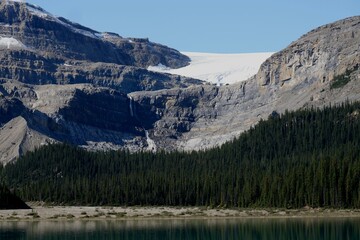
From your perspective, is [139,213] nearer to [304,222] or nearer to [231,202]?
[231,202]

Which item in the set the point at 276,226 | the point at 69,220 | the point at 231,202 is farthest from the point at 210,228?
the point at 231,202

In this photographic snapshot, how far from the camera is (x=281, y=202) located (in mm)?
172000

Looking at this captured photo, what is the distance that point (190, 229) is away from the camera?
12069 centimetres

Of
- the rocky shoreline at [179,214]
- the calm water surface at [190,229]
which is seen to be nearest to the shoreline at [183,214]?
the rocky shoreline at [179,214]

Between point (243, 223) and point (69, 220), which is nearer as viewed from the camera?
point (243, 223)

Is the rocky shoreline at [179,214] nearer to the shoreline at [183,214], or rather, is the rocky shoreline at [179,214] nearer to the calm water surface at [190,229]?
the shoreline at [183,214]

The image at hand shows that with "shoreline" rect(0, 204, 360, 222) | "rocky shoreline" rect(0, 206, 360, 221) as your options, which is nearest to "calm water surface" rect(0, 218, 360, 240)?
"shoreline" rect(0, 204, 360, 222)

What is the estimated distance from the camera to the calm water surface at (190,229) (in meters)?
107

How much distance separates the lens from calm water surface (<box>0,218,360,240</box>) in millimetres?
106562

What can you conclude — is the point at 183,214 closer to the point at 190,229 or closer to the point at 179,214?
the point at 179,214

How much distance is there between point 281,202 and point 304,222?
43.8 metres

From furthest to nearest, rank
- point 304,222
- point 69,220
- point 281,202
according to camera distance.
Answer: point 281,202 < point 69,220 < point 304,222

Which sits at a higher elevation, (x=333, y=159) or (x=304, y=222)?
(x=333, y=159)

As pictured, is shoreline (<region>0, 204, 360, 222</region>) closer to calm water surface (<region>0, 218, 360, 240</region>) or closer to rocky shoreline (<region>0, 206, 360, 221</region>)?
rocky shoreline (<region>0, 206, 360, 221</region>)
